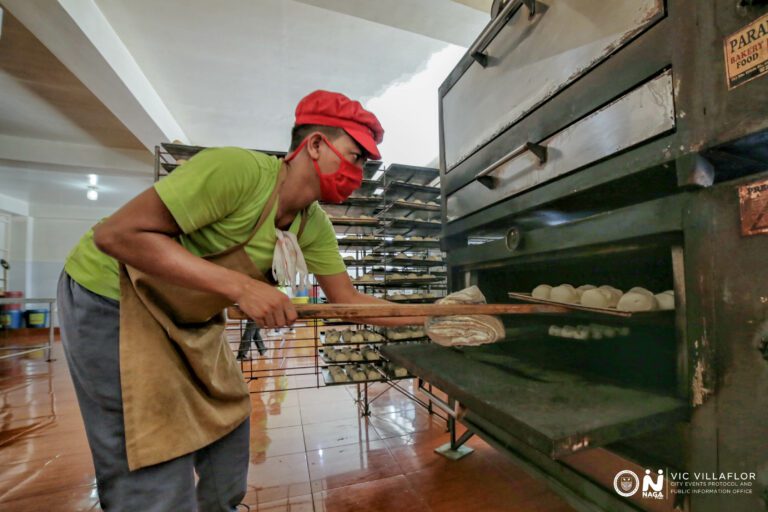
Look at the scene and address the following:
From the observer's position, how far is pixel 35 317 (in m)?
7.28

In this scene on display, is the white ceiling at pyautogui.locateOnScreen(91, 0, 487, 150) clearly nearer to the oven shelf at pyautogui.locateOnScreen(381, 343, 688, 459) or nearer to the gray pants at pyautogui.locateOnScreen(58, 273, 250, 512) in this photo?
the gray pants at pyautogui.locateOnScreen(58, 273, 250, 512)

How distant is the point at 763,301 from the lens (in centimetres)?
50

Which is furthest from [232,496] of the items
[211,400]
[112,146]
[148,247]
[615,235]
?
[112,146]

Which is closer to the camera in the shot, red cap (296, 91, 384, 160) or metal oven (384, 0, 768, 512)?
metal oven (384, 0, 768, 512)

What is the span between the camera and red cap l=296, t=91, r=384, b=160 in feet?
3.04

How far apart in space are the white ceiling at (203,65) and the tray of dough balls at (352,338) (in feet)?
7.45

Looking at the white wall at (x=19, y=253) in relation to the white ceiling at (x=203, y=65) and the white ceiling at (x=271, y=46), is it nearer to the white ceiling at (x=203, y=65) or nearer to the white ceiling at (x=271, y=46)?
the white ceiling at (x=203, y=65)

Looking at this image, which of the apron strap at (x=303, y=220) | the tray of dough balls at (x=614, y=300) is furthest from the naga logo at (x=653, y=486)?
the apron strap at (x=303, y=220)

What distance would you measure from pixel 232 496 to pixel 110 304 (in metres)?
0.70

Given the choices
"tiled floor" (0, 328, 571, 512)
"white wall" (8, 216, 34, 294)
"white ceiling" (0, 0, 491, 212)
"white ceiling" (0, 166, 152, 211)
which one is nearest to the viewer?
"tiled floor" (0, 328, 571, 512)

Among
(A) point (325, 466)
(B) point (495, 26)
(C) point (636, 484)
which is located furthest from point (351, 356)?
(B) point (495, 26)

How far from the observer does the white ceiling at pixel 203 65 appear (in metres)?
2.24

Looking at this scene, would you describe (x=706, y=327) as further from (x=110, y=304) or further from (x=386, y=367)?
(x=386, y=367)

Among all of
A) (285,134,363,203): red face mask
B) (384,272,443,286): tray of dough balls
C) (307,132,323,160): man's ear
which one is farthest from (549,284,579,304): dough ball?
(384,272,443,286): tray of dough balls
